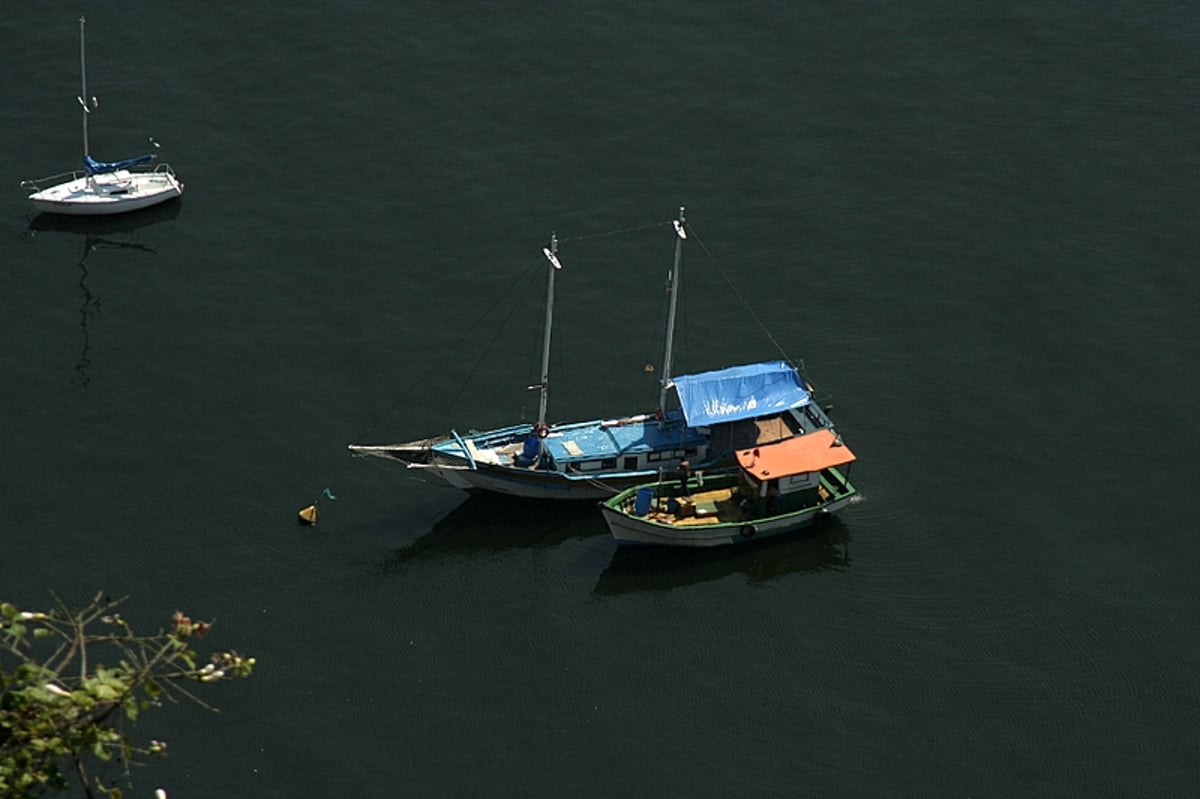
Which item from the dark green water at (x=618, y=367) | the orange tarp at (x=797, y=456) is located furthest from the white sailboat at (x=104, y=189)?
the orange tarp at (x=797, y=456)

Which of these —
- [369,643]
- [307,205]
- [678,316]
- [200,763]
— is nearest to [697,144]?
[678,316]

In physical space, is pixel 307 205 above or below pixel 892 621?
above

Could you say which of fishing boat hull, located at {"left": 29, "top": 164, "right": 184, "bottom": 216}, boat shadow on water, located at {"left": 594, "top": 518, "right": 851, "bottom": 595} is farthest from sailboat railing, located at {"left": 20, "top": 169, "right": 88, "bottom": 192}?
boat shadow on water, located at {"left": 594, "top": 518, "right": 851, "bottom": 595}

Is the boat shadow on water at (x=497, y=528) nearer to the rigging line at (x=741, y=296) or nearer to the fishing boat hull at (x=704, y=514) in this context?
the fishing boat hull at (x=704, y=514)

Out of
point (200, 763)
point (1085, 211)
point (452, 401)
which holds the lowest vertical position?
point (200, 763)

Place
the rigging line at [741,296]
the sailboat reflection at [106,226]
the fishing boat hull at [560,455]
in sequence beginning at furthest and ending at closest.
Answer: the sailboat reflection at [106,226]
the rigging line at [741,296]
the fishing boat hull at [560,455]

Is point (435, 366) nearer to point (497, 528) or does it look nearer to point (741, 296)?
point (497, 528)

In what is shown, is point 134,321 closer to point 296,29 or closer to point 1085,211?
point 296,29
